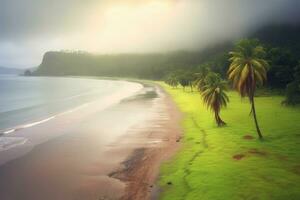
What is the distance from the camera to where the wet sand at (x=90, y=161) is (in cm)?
3191

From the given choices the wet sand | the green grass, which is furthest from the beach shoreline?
the green grass

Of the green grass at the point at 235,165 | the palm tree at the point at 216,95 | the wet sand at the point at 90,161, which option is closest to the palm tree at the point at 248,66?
the green grass at the point at 235,165

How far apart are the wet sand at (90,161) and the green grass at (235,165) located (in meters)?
2.36

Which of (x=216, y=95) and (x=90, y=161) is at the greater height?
(x=216, y=95)

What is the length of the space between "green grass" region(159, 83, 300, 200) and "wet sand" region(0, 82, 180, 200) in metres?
2.36

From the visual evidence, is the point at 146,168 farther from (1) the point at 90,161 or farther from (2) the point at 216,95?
(2) the point at 216,95

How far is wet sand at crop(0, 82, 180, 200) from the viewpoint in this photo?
31.9m

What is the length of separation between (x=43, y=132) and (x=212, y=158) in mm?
36803

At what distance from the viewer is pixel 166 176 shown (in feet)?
113

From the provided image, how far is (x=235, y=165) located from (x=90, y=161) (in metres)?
17.2

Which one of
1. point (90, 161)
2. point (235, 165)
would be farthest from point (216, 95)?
point (90, 161)

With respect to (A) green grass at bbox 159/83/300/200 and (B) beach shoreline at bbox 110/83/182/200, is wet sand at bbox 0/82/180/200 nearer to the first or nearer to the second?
(B) beach shoreline at bbox 110/83/182/200

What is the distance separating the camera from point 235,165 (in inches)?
1394

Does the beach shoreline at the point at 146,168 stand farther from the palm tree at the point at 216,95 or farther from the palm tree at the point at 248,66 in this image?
the palm tree at the point at 248,66
